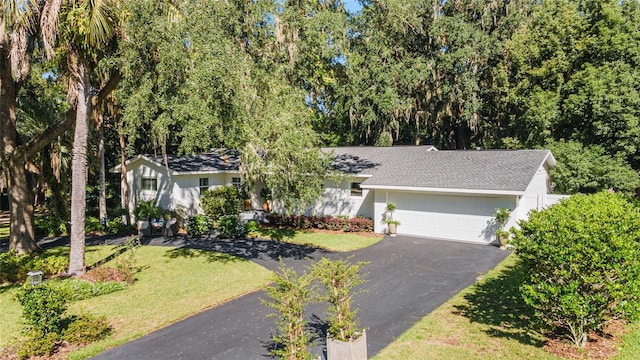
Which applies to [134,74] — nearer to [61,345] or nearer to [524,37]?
[61,345]

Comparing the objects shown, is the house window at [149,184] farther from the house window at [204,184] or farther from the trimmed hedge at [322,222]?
the trimmed hedge at [322,222]

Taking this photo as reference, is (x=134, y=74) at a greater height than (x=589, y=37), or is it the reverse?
(x=589, y=37)

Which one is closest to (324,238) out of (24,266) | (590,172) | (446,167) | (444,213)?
(444,213)

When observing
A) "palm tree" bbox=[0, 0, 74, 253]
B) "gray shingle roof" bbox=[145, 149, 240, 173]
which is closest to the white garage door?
"gray shingle roof" bbox=[145, 149, 240, 173]

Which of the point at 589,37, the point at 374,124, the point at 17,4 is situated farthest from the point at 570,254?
the point at 374,124

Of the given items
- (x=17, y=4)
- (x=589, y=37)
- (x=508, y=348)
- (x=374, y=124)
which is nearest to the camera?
(x=508, y=348)

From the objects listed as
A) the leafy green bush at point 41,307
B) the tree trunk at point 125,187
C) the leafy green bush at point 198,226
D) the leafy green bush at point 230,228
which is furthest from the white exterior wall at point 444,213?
the leafy green bush at point 41,307
